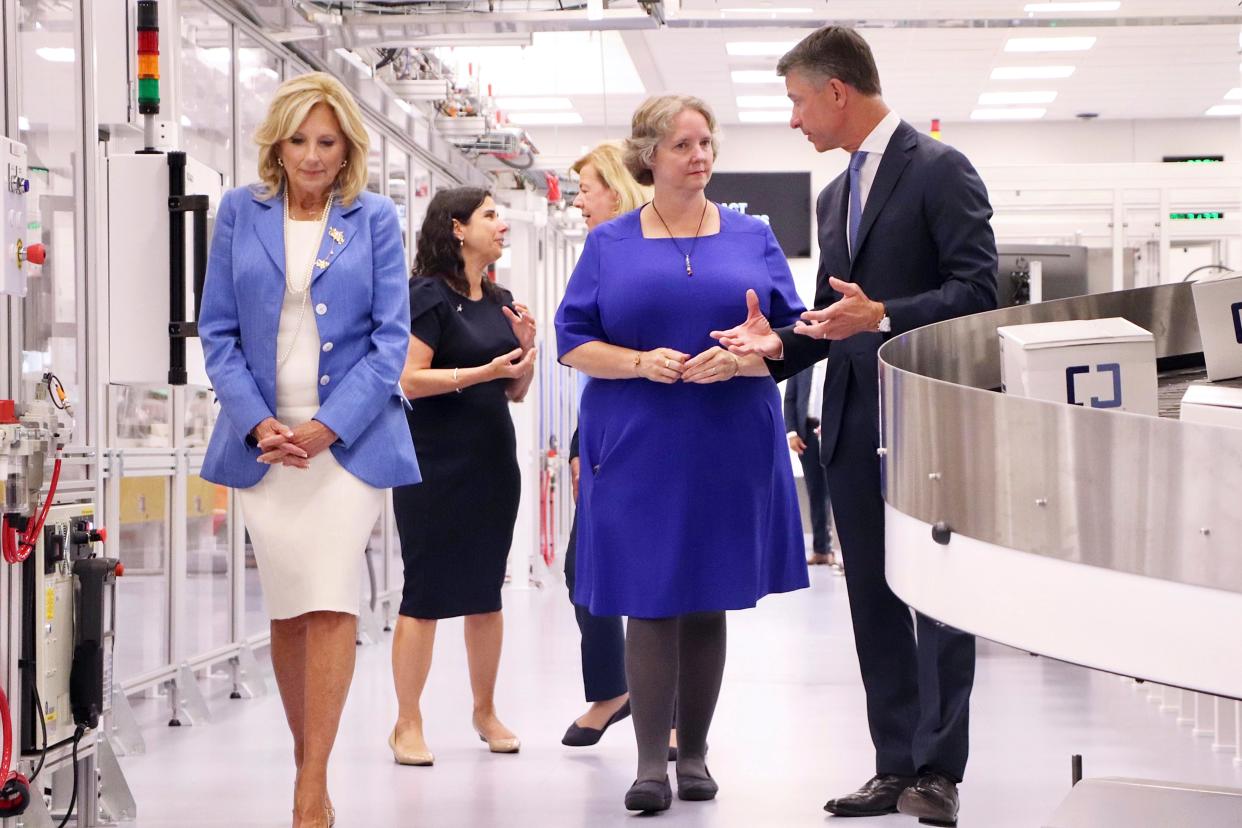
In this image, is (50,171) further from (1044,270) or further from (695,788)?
(1044,270)

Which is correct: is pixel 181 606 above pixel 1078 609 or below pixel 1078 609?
below

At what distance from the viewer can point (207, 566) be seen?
5621 mm

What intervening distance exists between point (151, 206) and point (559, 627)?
3.95 meters

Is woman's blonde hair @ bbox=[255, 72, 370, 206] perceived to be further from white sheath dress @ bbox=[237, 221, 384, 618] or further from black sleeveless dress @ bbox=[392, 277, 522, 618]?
black sleeveless dress @ bbox=[392, 277, 522, 618]

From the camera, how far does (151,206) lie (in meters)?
3.36

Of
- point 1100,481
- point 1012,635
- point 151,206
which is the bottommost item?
point 1012,635

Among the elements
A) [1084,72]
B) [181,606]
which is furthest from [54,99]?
[1084,72]

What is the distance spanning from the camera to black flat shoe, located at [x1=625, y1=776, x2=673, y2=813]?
313cm

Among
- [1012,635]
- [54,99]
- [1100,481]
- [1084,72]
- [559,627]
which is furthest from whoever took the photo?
[1084,72]

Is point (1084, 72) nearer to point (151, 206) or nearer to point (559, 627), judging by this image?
point (559, 627)

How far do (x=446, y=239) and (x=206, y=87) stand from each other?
190cm

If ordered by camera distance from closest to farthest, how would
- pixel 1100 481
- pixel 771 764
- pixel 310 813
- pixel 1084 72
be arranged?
1. pixel 1100 481
2. pixel 310 813
3. pixel 771 764
4. pixel 1084 72

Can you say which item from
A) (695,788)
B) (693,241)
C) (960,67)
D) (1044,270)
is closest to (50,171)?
(693,241)

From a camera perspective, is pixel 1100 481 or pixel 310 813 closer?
pixel 1100 481
